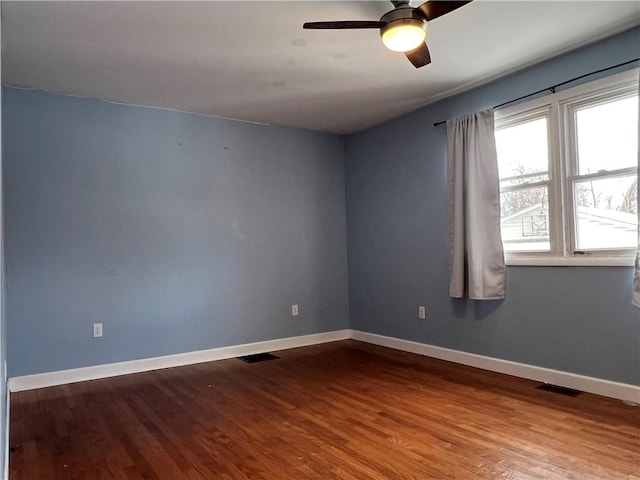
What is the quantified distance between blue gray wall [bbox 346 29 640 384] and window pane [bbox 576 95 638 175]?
292mm

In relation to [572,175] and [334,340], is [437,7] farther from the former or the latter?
[334,340]

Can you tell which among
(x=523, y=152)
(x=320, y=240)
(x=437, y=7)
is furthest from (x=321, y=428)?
(x=320, y=240)

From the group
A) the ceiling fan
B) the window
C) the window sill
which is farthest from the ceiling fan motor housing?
the window sill

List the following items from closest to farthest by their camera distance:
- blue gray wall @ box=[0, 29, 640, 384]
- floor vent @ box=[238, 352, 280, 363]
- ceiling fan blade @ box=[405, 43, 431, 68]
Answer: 1. ceiling fan blade @ box=[405, 43, 431, 68]
2. blue gray wall @ box=[0, 29, 640, 384]
3. floor vent @ box=[238, 352, 280, 363]

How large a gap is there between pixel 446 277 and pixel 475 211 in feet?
2.33

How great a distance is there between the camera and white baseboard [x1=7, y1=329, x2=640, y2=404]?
317cm

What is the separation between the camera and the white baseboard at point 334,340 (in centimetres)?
317

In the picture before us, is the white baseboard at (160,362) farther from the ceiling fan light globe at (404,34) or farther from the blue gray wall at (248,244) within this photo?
the ceiling fan light globe at (404,34)

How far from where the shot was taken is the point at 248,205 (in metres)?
4.80

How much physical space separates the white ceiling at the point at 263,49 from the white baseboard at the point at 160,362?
2.33 m

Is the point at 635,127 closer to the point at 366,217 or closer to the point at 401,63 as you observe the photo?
the point at 401,63

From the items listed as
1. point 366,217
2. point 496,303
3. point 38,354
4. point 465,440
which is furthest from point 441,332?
point 38,354

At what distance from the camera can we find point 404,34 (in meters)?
2.44

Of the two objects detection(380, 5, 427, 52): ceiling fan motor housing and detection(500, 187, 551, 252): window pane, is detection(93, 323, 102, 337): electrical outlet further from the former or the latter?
detection(500, 187, 551, 252): window pane
